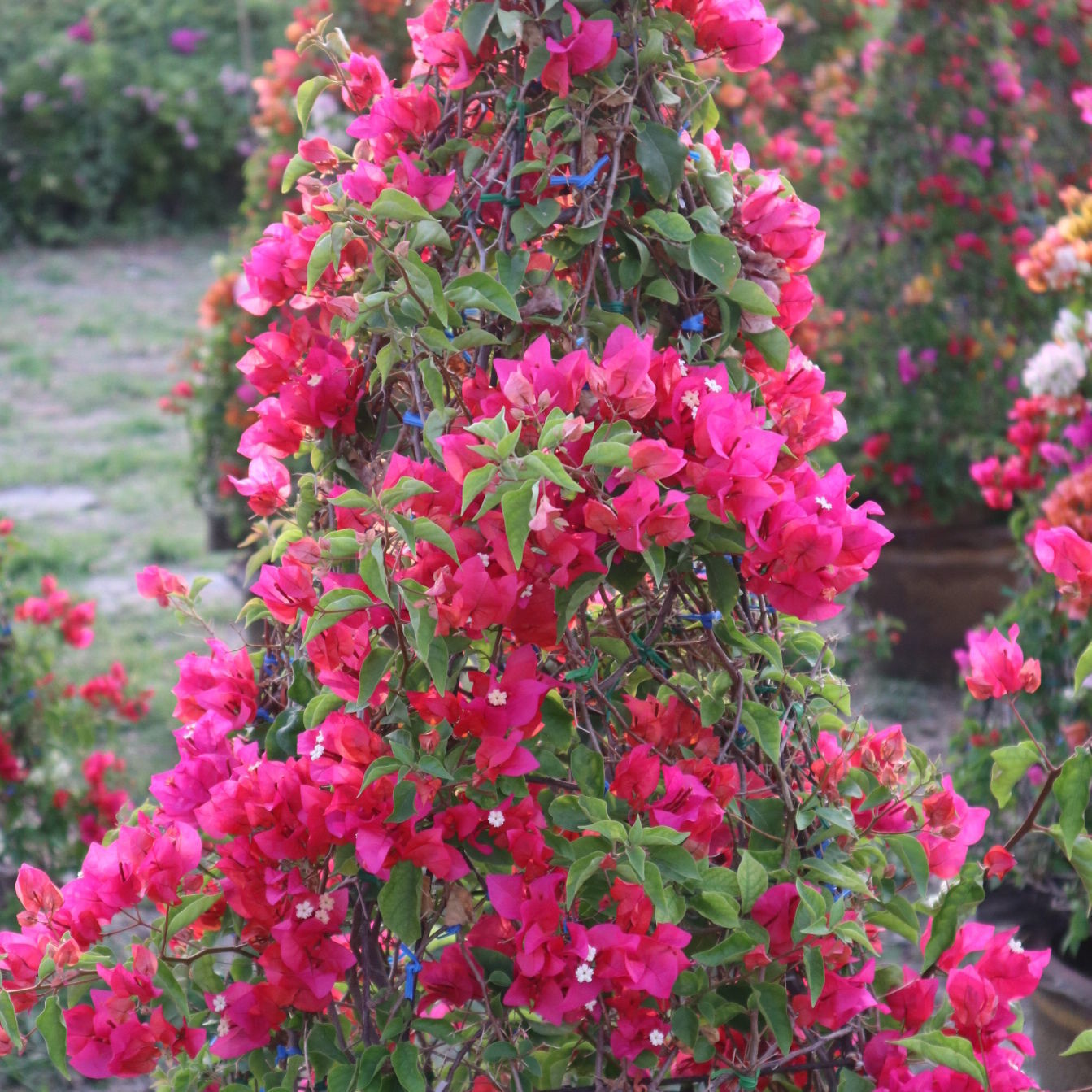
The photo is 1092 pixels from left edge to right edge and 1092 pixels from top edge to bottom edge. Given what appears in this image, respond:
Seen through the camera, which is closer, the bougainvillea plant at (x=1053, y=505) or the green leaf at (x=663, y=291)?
the green leaf at (x=663, y=291)

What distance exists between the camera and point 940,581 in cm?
353

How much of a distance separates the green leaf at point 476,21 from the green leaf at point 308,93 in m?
0.15

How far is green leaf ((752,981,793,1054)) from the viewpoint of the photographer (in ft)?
3.02

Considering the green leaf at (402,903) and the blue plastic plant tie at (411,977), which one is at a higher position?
the green leaf at (402,903)

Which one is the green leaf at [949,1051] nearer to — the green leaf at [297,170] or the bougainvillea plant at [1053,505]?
the green leaf at [297,170]

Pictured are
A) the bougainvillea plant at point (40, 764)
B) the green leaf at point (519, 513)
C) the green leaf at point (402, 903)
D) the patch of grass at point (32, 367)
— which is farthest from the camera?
the patch of grass at point (32, 367)

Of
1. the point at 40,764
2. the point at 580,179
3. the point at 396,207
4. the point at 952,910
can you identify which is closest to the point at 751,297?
the point at 580,179

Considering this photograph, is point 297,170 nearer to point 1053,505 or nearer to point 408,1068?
point 408,1068

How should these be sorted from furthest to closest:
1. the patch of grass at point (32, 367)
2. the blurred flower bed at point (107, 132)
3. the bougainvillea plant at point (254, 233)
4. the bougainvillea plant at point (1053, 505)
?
the blurred flower bed at point (107, 132) → the patch of grass at point (32, 367) → the bougainvillea plant at point (254, 233) → the bougainvillea plant at point (1053, 505)

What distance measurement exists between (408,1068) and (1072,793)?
510mm

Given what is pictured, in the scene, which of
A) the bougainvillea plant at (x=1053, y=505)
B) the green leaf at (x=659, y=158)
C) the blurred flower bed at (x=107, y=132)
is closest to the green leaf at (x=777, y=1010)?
the green leaf at (x=659, y=158)

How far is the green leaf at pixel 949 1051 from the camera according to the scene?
84 centimetres

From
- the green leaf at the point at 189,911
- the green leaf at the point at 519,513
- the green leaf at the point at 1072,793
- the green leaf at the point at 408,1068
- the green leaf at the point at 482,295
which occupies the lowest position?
the green leaf at the point at 408,1068

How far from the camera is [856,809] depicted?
103 cm
